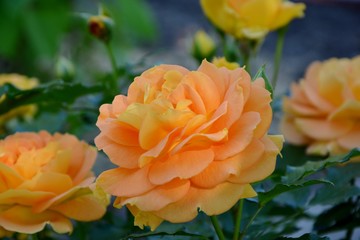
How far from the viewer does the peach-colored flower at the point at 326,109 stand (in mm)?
627

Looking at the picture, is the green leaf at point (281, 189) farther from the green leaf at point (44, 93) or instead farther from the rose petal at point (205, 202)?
the green leaf at point (44, 93)

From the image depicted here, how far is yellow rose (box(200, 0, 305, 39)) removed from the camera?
694 millimetres

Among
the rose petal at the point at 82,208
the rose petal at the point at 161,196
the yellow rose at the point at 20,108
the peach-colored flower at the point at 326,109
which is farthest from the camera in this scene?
the yellow rose at the point at 20,108

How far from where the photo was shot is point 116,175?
0.43m

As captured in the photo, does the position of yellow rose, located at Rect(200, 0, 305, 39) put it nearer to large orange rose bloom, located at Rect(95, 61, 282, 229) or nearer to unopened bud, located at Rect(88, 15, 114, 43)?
unopened bud, located at Rect(88, 15, 114, 43)

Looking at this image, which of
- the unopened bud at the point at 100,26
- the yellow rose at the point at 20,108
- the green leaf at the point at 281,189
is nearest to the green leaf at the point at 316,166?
the green leaf at the point at 281,189

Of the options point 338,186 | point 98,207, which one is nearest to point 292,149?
point 338,186

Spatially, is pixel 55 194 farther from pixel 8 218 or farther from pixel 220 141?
pixel 220 141

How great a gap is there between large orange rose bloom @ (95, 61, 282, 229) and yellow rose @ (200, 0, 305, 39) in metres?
0.26

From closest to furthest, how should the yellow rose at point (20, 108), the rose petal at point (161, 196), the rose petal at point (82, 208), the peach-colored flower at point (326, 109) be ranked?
the rose petal at point (161, 196), the rose petal at point (82, 208), the peach-colored flower at point (326, 109), the yellow rose at point (20, 108)

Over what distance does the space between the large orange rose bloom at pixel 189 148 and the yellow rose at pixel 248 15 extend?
0.26 m

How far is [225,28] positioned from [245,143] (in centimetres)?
31

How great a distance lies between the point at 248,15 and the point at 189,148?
0.30m

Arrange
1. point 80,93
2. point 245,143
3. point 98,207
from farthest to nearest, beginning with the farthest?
point 80,93
point 98,207
point 245,143
